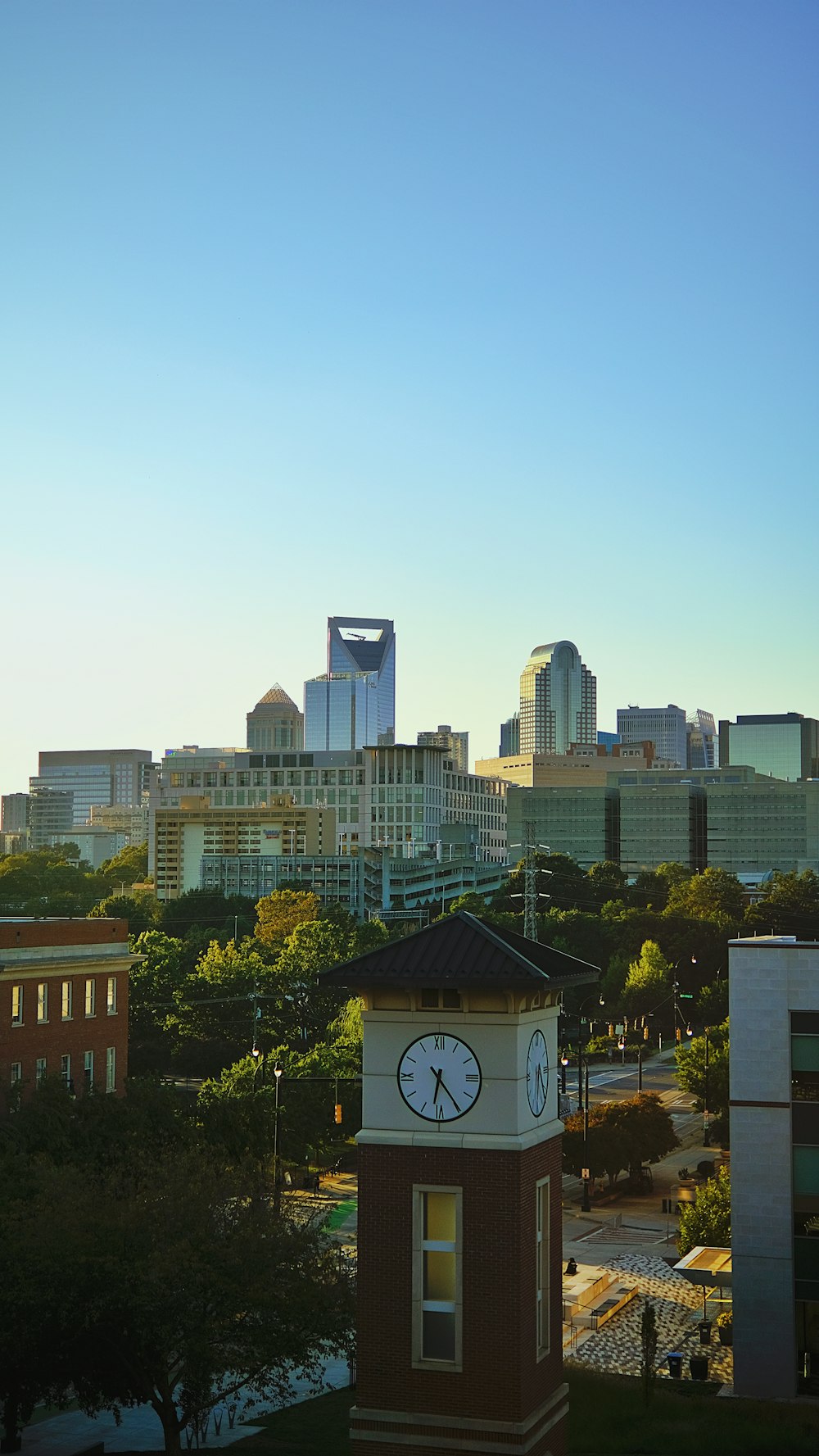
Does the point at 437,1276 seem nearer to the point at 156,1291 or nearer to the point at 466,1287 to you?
the point at 466,1287

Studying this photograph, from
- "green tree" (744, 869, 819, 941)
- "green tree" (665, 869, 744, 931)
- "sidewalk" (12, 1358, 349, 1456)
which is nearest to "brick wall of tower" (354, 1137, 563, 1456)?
"sidewalk" (12, 1358, 349, 1456)

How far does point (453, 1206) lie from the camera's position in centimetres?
2300

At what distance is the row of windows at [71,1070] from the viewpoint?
62.3 m

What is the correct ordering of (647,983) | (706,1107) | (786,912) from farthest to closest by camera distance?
(786,912)
(647,983)
(706,1107)

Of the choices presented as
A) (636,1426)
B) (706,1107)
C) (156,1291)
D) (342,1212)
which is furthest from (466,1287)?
(706,1107)

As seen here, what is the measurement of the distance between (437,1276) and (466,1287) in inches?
23.5

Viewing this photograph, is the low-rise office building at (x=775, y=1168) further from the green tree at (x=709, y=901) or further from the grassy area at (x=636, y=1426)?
the green tree at (x=709, y=901)

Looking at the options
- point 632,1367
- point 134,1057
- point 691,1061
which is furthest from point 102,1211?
point 134,1057

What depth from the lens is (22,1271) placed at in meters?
27.8

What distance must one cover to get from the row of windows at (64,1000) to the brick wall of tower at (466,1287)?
142 ft

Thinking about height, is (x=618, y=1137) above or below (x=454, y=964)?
below

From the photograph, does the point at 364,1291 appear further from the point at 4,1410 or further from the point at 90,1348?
the point at 4,1410

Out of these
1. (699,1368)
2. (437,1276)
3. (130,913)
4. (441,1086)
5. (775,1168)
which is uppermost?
(441,1086)

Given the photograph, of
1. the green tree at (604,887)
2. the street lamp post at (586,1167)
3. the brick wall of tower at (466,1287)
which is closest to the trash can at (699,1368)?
the brick wall of tower at (466,1287)
